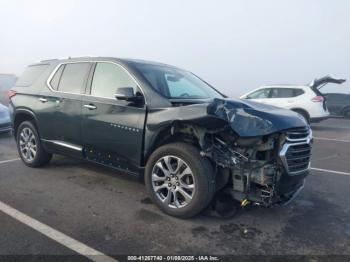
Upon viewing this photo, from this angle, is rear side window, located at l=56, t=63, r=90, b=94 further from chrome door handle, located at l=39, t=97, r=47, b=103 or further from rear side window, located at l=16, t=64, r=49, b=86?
rear side window, located at l=16, t=64, r=49, b=86

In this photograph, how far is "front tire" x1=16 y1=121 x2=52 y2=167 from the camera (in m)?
5.68

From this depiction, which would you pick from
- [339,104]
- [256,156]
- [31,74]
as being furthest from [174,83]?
[339,104]

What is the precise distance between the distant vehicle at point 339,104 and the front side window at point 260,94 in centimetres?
732

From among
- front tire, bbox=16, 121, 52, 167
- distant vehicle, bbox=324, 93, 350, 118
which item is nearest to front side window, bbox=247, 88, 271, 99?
distant vehicle, bbox=324, 93, 350, 118

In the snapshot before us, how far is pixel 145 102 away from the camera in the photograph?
4199mm

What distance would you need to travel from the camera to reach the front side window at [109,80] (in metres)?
4.54

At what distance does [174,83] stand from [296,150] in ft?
6.44

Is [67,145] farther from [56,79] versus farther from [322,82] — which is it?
[322,82]

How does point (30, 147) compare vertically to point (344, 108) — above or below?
above

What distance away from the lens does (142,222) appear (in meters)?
3.80

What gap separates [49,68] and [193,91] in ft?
8.36

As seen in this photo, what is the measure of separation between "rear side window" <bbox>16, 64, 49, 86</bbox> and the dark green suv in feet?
1.35

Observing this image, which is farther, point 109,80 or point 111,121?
point 109,80

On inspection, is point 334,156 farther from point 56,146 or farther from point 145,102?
point 56,146
